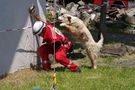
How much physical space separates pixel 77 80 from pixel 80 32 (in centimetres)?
127

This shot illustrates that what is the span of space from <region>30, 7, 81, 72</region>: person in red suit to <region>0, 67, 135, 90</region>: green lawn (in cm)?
21

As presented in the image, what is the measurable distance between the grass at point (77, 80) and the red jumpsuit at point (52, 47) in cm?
21

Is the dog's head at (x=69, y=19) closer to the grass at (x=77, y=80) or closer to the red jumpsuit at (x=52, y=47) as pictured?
the red jumpsuit at (x=52, y=47)

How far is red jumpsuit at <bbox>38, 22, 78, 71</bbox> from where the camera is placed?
8555 mm

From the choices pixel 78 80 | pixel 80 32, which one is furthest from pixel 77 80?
pixel 80 32

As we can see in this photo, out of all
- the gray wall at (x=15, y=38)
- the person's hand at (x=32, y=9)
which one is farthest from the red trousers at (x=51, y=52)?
the person's hand at (x=32, y=9)

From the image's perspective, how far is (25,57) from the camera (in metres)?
8.98

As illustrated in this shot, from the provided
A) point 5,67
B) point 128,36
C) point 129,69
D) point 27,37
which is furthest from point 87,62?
point 128,36

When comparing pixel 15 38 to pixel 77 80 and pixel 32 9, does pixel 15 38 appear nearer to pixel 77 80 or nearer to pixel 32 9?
pixel 32 9

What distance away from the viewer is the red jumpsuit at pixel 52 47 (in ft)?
28.1

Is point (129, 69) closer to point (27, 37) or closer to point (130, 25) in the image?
point (27, 37)

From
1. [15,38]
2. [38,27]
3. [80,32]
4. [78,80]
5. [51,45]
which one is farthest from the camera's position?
[80,32]

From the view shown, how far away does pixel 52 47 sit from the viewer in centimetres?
888

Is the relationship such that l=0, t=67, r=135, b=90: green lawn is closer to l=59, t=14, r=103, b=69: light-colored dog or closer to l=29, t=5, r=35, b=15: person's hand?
l=59, t=14, r=103, b=69: light-colored dog
